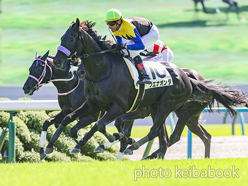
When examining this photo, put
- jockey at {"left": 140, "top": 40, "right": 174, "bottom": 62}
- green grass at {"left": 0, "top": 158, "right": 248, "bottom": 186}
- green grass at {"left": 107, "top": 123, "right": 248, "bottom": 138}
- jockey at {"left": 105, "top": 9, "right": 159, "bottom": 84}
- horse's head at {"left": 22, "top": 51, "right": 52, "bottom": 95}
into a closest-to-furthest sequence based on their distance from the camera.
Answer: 1. green grass at {"left": 0, "top": 158, "right": 248, "bottom": 186}
2. jockey at {"left": 105, "top": 9, "right": 159, "bottom": 84}
3. horse's head at {"left": 22, "top": 51, "right": 52, "bottom": 95}
4. jockey at {"left": 140, "top": 40, "right": 174, "bottom": 62}
5. green grass at {"left": 107, "top": 123, "right": 248, "bottom": 138}

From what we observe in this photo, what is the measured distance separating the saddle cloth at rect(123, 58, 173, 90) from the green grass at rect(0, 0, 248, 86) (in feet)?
32.5

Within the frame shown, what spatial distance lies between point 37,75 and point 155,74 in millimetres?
1630

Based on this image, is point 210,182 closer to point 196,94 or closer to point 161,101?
point 161,101

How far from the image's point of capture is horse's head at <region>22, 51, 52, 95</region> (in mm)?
5672

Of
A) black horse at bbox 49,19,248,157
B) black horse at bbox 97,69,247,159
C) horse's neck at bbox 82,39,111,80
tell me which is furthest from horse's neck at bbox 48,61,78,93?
horse's neck at bbox 82,39,111,80

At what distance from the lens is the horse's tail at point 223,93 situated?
19.3 ft

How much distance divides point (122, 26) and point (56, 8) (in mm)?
12092

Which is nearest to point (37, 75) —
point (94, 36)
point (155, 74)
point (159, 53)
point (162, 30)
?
point (94, 36)

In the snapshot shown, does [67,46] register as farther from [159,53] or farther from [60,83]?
[159,53]

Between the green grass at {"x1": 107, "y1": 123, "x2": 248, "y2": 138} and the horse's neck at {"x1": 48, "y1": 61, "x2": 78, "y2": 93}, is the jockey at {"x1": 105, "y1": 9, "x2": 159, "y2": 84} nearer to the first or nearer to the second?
the horse's neck at {"x1": 48, "y1": 61, "x2": 78, "y2": 93}

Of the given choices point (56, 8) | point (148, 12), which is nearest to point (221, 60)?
point (148, 12)

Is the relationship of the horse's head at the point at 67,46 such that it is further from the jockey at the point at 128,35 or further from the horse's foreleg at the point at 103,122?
the horse's foreleg at the point at 103,122

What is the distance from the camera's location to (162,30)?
16.3 m

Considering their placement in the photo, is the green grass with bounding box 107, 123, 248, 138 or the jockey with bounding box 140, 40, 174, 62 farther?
the green grass with bounding box 107, 123, 248, 138
